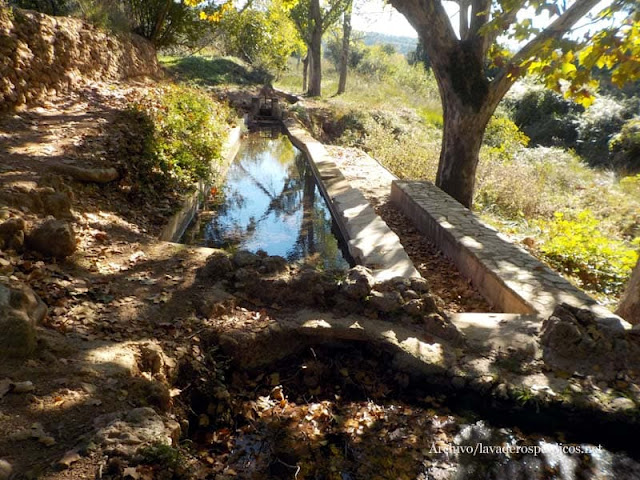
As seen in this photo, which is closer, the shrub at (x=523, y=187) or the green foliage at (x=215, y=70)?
the shrub at (x=523, y=187)

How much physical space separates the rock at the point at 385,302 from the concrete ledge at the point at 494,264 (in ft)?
4.51

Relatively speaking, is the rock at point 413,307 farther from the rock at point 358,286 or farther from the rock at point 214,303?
the rock at point 214,303

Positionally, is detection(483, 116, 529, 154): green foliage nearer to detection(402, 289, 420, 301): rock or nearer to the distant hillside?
detection(402, 289, 420, 301): rock

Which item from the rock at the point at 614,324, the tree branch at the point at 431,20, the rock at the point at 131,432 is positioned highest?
the tree branch at the point at 431,20

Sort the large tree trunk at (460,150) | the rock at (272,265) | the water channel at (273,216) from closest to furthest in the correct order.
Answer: the rock at (272,265) < the water channel at (273,216) < the large tree trunk at (460,150)

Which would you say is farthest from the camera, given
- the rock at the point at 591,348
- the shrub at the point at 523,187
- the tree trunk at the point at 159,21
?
the tree trunk at the point at 159,21

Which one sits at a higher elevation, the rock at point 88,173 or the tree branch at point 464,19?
the tree branch at point 464,19

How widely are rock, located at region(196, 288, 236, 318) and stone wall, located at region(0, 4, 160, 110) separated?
16.1 feet

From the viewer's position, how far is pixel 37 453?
2.13 metres

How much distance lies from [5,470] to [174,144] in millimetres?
6819

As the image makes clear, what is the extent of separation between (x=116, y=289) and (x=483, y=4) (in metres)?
6.93

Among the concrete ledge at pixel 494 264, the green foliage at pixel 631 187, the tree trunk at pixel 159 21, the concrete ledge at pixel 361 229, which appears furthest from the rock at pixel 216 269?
the tree trunk at pixel 159 21

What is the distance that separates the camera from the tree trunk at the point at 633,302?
4219 mm

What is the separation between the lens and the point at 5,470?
1941 millimetres
